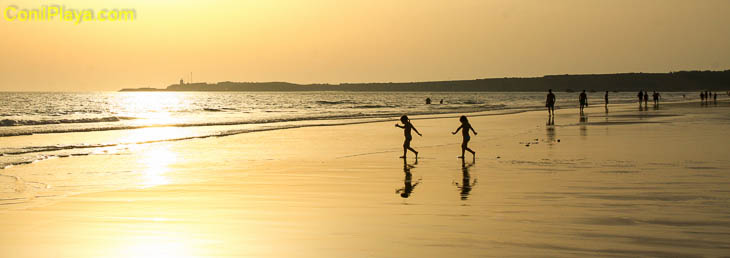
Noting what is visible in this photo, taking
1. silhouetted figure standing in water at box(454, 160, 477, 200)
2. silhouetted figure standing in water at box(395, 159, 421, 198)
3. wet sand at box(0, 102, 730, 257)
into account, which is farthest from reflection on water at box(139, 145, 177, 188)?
silhouetted figure standing in water at box(454, 160, 477, 200)

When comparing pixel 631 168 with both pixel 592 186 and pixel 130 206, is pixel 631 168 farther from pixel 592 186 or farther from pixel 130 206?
pixel 130 206

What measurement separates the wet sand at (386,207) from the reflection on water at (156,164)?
53 millimetres

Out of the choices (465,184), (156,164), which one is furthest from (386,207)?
(156,164)

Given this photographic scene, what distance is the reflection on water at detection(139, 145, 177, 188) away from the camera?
13852 mm

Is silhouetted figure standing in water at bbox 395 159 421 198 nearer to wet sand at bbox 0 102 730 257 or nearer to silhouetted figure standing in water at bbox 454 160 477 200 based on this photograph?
wet sand at bbox 0 102 730 257

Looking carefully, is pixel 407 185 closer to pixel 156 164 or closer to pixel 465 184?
pixel 465 184

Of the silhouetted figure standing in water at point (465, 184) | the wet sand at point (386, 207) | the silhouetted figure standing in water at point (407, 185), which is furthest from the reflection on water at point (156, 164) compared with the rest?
the silhouetted figure standing in water at point (465, 184)

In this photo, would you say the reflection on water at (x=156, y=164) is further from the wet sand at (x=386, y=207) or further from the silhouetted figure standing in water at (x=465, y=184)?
the silhouetted figure standing in water at (x=465, y=184)

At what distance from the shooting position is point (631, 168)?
1487 cm

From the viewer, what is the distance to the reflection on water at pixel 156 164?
13.9 metres

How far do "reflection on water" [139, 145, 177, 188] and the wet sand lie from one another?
0.05 m

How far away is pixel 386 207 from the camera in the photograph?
10.3m

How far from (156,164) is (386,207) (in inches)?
352

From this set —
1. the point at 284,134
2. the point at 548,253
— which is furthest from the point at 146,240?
the point at 284,134
